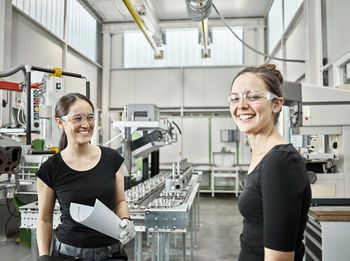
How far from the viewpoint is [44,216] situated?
4.20 feet

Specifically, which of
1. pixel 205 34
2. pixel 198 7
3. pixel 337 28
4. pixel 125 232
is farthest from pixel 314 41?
pixel 125 232

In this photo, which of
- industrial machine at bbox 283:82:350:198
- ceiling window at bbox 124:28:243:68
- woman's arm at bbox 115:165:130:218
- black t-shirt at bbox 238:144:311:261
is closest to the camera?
black t-shirt at bbox 238:144:311:261

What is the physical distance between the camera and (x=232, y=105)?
90 cm

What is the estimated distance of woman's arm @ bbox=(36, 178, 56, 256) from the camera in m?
1.26

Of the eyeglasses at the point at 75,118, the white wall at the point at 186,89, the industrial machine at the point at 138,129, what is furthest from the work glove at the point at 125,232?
the white wall at the point at 186,89

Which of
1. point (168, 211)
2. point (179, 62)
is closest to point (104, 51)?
point (179, 62)

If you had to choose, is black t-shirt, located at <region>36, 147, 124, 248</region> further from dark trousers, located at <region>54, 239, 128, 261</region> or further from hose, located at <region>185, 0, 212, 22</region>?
hose, located at <region>185, 0, 212, 22</region>

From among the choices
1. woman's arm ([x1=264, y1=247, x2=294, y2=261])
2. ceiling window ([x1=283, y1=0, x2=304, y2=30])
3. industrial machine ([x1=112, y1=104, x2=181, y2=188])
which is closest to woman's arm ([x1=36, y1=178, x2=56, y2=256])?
woman's arm ([x1=264, y1=247, x2=294, y2=261])

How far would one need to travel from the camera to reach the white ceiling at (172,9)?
6.45 metres

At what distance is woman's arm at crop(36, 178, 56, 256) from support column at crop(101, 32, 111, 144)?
6.23 metres

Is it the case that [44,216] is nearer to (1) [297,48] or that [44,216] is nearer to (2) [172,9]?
(1) [297,48]

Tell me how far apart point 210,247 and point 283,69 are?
12.7 ft

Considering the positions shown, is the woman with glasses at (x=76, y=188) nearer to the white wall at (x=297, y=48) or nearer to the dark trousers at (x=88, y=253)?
the dark trousers at (x=88, y=253)

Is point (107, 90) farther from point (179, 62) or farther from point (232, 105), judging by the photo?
point (232, 105)
